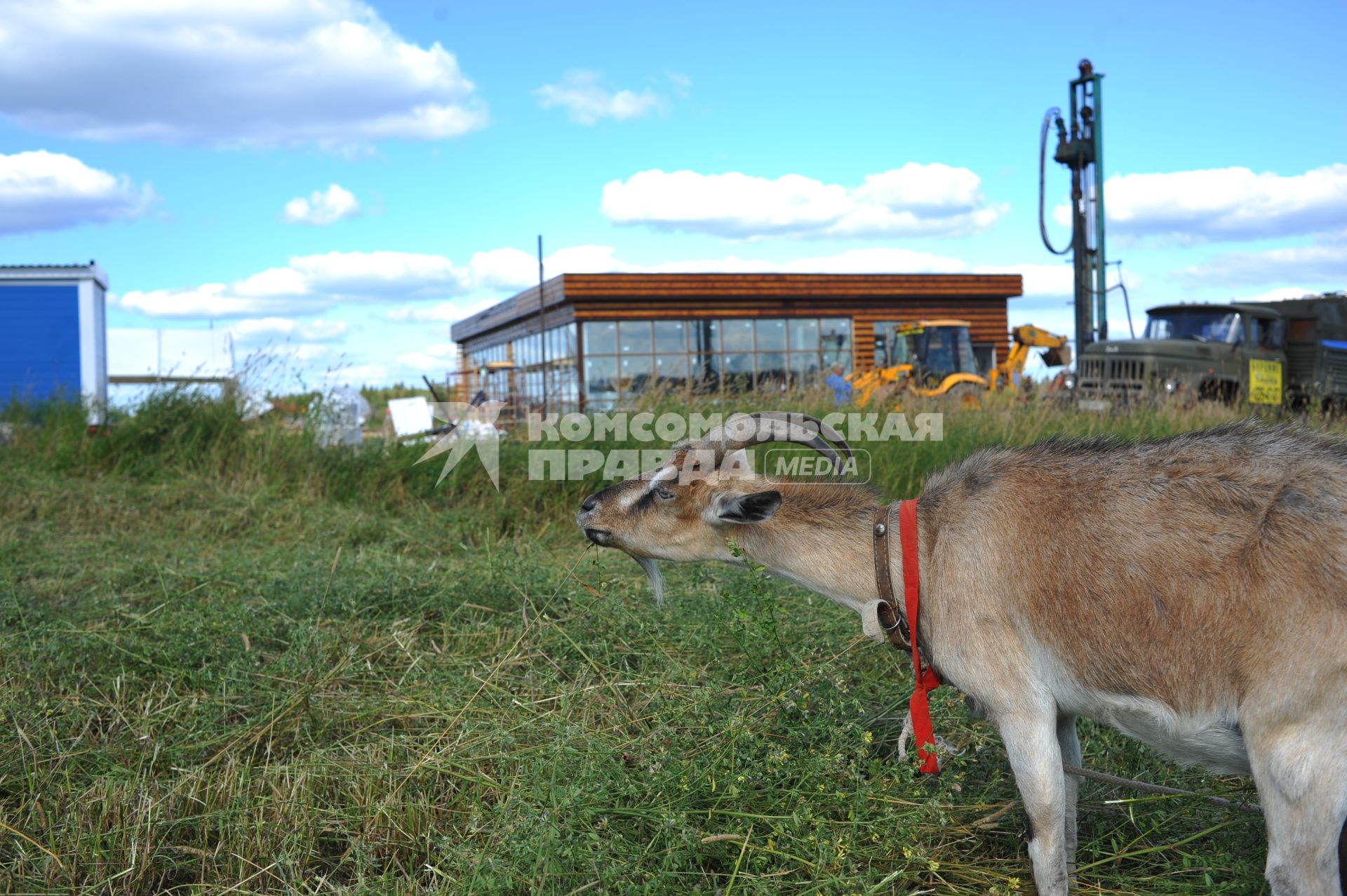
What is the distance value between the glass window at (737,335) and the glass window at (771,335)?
26 cm

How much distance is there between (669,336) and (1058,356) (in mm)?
9776

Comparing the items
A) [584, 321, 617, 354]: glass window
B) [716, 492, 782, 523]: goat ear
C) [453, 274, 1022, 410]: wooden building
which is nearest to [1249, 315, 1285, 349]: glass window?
[453, 274, 1022, 410]: wooden building

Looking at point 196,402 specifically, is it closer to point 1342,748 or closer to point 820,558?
point 820,558

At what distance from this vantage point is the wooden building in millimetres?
25859

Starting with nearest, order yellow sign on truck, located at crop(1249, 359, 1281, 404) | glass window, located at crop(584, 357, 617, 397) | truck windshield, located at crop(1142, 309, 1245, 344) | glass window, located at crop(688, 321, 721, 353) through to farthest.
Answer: yellow sign on truck, located at crop(1249, 359, 1281, 404)
truck windshield, located at crop(1142, 309, 1245, 344)
glass window, located at crop(584, 357, 617, 397)
glass window, located at crop(688, 321, 721, 353)

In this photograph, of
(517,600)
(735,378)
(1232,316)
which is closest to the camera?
(517,600)

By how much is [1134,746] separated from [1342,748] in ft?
5.49

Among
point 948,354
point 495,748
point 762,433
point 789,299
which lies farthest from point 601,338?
point 495,748

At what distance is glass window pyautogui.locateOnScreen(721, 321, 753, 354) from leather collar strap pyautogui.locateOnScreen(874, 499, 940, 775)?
78.3ft

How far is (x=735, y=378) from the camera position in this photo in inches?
462

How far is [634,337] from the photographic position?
26266 mm

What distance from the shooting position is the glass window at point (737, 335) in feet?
88.9

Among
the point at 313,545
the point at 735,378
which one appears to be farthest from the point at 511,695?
the point at 735,378
